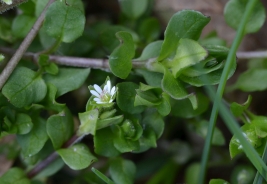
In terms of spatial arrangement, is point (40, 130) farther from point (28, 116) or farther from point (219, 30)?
point (219, 30)

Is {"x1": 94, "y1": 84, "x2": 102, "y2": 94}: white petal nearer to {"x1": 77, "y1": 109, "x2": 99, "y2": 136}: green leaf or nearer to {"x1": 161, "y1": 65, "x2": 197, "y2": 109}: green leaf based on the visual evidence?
{"x1": 77, "y1": 109, "x2": 99, "y2": 136}: green leaf

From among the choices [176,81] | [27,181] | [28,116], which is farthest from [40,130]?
[176,81]

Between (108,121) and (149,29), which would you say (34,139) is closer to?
(108,121)

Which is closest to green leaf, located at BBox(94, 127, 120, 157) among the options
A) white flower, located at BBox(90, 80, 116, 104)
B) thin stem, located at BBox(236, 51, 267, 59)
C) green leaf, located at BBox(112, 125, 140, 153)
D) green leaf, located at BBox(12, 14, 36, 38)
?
green leaf, located at BBox(112, 125, 140, 153)

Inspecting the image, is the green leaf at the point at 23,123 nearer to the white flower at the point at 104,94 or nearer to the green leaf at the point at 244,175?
the white flower at the point at 104,94

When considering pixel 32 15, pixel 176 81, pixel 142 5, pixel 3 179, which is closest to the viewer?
pixel 176 81
